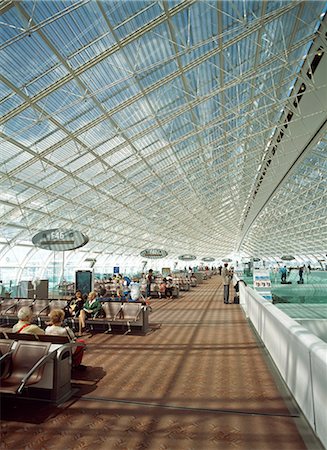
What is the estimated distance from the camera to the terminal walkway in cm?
397

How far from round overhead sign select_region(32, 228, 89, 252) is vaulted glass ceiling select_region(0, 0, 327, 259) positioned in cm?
444

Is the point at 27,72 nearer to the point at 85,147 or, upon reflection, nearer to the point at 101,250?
the point at 85,147

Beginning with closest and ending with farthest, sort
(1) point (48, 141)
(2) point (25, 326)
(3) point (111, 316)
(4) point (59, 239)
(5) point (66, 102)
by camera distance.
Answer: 1. (2) point (25, 326)
2. (3) point (111, 316)
3. (5) point (66, 102)
4. (4) point (59, 239)
5. (1) point (48, 141)

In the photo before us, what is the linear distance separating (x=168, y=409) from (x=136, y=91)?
43.6 feet

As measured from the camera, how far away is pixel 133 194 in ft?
103

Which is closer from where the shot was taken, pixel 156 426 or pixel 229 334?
pixel 156 426

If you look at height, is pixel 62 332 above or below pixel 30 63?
below

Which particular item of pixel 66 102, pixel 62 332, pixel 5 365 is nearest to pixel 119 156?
pixel 66 102

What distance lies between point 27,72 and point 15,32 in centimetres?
169

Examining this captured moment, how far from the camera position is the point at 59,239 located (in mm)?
15711

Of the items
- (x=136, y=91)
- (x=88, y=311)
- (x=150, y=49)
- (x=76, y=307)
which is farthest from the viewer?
(x=136, y=91)

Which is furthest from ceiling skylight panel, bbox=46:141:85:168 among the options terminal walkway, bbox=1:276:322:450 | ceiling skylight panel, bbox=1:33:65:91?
terminal walkway, bbox=1:276:322:450

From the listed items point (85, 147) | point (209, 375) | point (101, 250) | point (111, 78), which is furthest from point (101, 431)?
point (101, 250)

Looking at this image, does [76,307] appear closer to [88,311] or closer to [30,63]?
[88,311]
